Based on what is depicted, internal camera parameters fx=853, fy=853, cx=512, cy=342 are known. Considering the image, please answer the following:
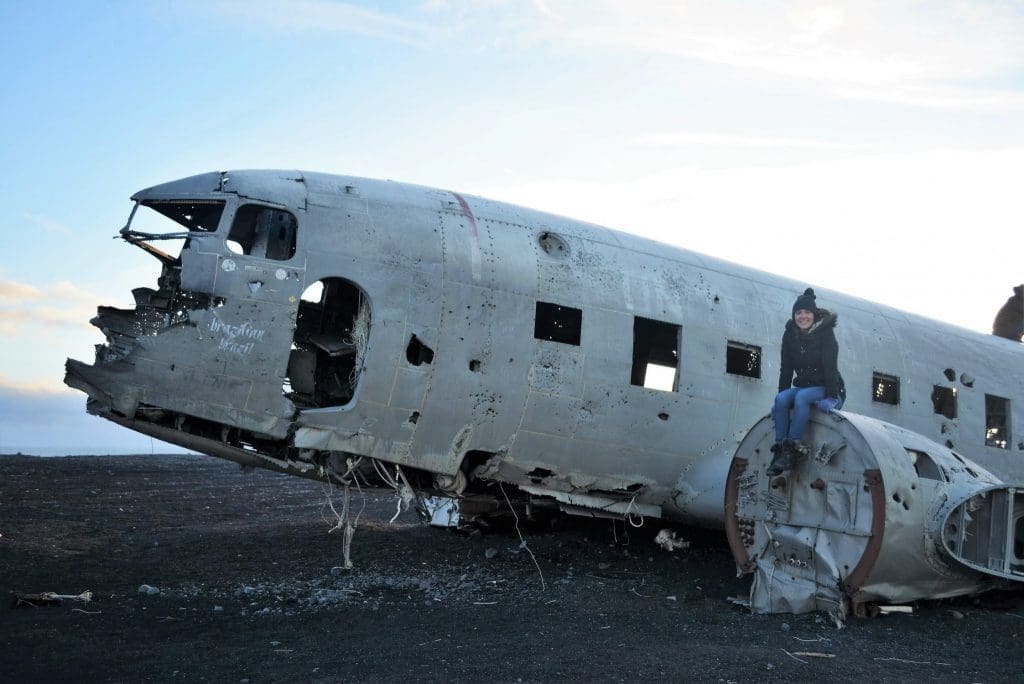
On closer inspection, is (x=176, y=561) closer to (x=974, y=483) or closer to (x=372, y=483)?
(x=372, y=483)

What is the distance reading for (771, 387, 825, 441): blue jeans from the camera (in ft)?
30.9

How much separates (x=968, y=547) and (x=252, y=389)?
8079 mm

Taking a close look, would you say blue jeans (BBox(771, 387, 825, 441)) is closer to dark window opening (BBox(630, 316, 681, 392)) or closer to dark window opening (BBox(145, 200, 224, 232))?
dark window opening (BBox(630, 316, 681, 392))

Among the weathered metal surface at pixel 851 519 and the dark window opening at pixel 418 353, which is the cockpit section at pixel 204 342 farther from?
the weathered metal surface at pixel 851 519

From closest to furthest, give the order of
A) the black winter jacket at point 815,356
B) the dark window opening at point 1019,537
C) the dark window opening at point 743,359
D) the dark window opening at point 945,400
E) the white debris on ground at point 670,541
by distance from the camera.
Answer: the black winter jacket at point 815,356, the dark window opening at point 1019,537, the dark window opening at point 743,359, the white debris on ground at point 670,541, the dark window opening at point 945,400

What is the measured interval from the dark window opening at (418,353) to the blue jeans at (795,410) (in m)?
3.94

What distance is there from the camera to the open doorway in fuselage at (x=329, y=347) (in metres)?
9.36

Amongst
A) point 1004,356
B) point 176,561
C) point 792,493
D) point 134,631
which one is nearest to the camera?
point 134,631

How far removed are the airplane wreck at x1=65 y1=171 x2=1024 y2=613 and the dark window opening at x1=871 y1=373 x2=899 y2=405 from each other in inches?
92.2

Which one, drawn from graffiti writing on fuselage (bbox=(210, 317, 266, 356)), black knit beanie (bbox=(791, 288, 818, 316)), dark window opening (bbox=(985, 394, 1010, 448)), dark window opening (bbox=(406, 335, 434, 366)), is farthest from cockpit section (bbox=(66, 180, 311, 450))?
dark window opening (bbox=(985, 394, 1010, 448))

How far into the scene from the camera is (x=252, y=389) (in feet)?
28.5

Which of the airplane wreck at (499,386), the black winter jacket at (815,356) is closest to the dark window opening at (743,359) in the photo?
the airplane wreck at (499,386)

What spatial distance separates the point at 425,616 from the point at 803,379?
5.00m

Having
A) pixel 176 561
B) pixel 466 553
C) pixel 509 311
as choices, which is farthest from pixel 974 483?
pixel 176 561
